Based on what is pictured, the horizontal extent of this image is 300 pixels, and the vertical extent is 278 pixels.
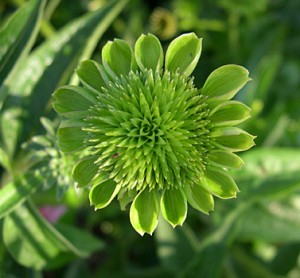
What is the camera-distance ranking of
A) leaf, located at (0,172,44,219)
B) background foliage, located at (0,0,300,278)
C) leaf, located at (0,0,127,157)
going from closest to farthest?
leaf, located at (0,172,44,219), background foliage, located at (0,0,300,278), leaf, located at (0,0,127,157)

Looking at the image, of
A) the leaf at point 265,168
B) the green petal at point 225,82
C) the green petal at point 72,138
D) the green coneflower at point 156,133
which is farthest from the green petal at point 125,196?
the leaf at point 265,168

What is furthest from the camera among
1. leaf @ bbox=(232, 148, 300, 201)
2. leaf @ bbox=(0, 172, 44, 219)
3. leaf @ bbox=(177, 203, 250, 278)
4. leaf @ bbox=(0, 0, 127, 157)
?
leaf @ bbox=(232, 148, 300, 201)

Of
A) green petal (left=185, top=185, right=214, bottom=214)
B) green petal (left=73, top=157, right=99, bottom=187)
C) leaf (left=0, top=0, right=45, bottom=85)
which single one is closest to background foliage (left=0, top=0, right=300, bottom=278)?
leaf (left=0, top=0, right=45, bottom=85)

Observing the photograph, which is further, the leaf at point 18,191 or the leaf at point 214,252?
the leaf at point 214,252

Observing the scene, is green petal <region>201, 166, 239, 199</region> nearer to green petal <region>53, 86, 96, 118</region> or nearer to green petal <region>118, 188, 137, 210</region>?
green petal <region>118, 188, 137, 210</region>

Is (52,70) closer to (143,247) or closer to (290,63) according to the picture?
(143,247)

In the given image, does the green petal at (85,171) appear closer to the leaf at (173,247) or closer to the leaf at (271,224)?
the leaf at (173,247)
